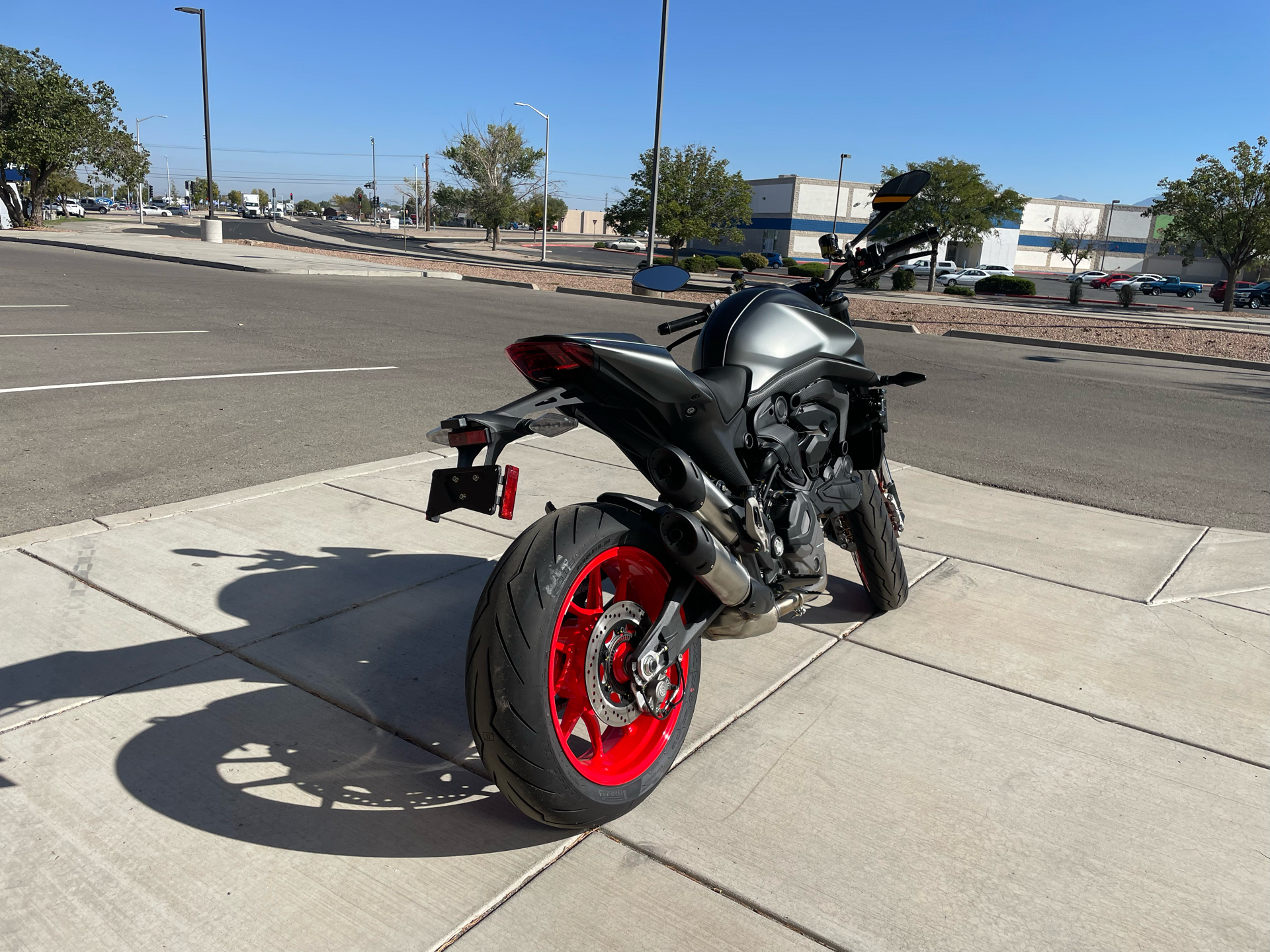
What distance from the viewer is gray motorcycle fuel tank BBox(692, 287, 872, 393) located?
2975 millimetres

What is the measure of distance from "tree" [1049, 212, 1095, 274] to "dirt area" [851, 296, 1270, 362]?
2644 inches

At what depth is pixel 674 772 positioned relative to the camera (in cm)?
290

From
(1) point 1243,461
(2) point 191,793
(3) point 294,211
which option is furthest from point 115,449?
(3) point 294,211

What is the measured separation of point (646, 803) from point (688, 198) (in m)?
49.1

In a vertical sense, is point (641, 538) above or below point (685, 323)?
below

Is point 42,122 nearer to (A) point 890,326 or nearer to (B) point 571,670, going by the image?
(A) point 890,326

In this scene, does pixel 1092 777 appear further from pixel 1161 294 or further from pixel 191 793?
pixel 1161 294

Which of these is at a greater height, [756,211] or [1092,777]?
[756,211]

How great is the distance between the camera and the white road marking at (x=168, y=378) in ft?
26.0

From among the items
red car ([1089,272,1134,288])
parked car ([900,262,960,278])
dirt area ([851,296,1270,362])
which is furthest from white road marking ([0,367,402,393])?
red car ([1089,272,1134,288])

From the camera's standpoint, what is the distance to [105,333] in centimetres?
1144

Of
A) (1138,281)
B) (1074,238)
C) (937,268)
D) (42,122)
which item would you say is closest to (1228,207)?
(937,268)

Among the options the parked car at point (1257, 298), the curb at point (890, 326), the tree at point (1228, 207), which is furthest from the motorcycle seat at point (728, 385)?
the parked car at point (1257, 298)

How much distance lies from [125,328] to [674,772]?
1162 centimetres
